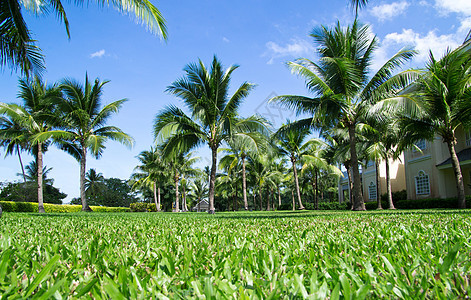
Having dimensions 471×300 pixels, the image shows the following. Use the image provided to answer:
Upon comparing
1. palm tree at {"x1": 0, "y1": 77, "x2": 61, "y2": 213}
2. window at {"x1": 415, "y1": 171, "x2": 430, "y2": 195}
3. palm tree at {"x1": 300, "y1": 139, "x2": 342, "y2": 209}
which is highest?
palm tree at {"x1": 0, "y1": 77, "x2": 61, "y2": 213}

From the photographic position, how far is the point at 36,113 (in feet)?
55.3

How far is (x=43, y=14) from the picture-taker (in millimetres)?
7102

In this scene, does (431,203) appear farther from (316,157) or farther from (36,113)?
(36,113)

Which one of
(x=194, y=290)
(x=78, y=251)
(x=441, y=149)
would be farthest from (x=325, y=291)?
(x=441, y=149)

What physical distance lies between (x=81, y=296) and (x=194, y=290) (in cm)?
41

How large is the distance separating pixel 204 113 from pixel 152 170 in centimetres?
2167

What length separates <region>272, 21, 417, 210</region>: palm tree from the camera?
438 inches

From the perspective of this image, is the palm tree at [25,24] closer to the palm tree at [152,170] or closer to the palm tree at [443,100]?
the palm tree at [443,100]

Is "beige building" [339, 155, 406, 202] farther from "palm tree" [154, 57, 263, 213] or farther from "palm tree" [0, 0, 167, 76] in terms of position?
"palm tree" [0, 0, 167, 76]

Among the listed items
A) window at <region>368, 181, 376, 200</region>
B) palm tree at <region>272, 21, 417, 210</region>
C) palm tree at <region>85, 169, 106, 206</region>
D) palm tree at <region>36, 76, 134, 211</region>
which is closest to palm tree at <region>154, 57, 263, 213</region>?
palm tree at <region>272, 21, 417, 210</region>

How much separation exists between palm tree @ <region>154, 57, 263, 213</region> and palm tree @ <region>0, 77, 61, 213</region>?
22.3 ft

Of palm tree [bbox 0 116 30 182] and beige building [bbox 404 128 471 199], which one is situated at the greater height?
palm tree [bbox 0 116 30 182]

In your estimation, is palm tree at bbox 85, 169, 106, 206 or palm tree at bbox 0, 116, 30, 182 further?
palm tree at bbox 85, 169, 106, 206

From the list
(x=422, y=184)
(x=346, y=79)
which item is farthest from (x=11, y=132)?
(x=422, y=184)
